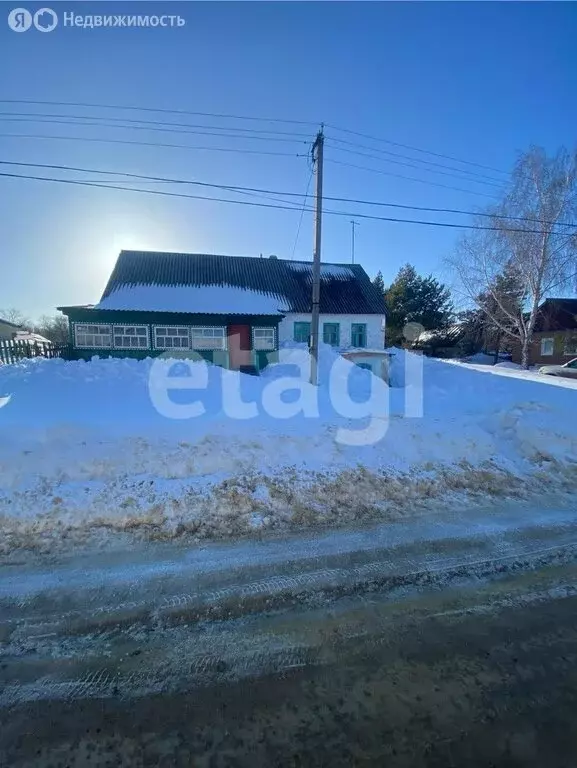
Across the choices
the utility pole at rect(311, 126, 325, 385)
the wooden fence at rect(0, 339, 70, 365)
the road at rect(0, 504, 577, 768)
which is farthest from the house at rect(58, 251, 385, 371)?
the road at rect(0, 504, 577, 768)

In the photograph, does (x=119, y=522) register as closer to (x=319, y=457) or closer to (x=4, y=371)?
(x=319, y=457)

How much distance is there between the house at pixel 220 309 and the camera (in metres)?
17.2

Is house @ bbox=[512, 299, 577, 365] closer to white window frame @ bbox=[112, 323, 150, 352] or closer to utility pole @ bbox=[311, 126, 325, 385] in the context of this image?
utility pole @ bbox=[311, 126, 325, 385]

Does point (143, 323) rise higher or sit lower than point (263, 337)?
higher

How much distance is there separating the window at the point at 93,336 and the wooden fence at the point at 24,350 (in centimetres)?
76

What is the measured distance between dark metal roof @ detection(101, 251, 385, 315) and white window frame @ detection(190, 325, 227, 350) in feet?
11.9

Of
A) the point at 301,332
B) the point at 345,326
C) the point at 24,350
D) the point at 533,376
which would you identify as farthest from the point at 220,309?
the point at 533,376

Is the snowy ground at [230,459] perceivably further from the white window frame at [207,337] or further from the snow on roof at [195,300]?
the snow on roof at [195,300]

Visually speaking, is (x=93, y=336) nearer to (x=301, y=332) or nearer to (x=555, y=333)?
(x=301, y=332)

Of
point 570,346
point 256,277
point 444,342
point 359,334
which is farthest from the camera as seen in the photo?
point 444,342

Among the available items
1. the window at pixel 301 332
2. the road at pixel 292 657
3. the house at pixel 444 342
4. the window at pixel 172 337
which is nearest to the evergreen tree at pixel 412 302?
the house at pixel 444 342

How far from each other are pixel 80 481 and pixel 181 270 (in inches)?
701

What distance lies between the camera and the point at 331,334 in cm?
2112

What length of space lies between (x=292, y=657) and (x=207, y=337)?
1633 centimetres
